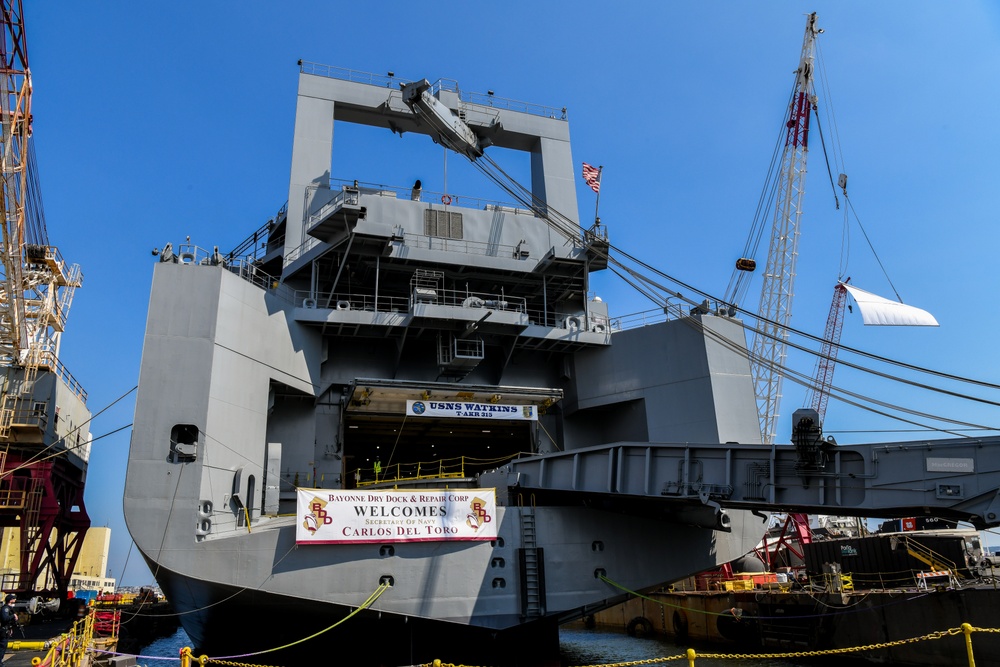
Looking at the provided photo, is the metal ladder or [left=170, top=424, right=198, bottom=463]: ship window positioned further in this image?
the metal ladder

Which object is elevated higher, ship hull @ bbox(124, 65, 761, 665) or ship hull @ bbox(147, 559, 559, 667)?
ship hull @ bbox(124, 65, 761, 665)

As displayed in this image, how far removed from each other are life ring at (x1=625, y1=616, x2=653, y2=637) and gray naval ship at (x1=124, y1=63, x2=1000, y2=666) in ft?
48.5

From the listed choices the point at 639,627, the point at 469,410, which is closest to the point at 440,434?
the point at 469,410

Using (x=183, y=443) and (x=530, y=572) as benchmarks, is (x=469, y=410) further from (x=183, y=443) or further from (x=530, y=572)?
(x=183, y=443)

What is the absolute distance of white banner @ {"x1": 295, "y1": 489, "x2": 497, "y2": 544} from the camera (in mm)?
17688

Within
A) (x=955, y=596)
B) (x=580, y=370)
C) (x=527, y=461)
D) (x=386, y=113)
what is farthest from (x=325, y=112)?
(x=955, y=596)

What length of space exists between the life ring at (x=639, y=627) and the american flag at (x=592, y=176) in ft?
73.7

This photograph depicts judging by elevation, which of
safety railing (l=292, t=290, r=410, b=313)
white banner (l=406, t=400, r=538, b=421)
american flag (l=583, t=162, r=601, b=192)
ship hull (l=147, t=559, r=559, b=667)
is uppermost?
american flag (l=583, t=162, r=601, b=192)

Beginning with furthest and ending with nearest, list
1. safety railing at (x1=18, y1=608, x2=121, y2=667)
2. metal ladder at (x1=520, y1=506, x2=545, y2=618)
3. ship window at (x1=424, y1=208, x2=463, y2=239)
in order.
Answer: ship window at (x1=424, y1=208, x2=463, y2=239) → metal ladder at (x1=520, y1=506, x2=545, y2=618) → safety railing at (x1=18, y1=608, x2=121, y2=667)

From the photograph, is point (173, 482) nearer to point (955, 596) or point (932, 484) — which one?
point (932, 484)

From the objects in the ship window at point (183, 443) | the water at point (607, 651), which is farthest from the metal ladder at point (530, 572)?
the ship window at point (183, 443)

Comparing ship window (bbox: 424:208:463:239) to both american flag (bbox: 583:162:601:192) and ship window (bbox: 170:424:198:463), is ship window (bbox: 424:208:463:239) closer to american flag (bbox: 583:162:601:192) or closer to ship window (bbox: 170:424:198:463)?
american flag (bbox: 583:162:601:192)

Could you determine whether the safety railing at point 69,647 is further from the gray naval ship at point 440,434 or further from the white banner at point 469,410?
the white banner at point 469,410

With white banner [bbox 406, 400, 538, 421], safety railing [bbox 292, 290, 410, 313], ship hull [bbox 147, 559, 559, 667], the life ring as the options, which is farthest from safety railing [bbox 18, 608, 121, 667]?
the life ring
